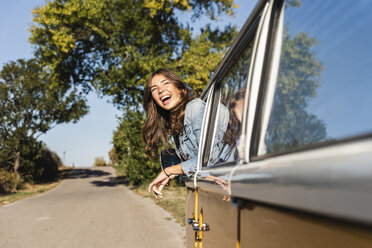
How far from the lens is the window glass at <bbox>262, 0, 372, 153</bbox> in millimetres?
833

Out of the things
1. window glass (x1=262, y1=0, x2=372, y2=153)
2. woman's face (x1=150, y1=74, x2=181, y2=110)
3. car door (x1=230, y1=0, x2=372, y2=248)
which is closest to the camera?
car door (x1=230, y1=0, x2=372, y2=248)

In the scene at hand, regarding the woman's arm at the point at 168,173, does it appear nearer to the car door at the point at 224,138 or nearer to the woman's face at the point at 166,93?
the car door at the point at 224,138

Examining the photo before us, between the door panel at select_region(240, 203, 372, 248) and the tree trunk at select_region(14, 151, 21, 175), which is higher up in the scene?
the tree trunk at select_region(14, 151, 21, 175)

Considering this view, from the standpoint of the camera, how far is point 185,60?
16.8 meters

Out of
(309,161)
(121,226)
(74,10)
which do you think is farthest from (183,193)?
(309,161)

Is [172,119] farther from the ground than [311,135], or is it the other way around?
[172,119]

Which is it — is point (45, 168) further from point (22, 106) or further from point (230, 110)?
point (230, 110)

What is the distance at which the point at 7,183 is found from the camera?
19.6 metres

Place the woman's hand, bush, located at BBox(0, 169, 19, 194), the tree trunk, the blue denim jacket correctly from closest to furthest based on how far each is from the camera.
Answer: the blue denim jacket < the woman's hand < bush, located at BBox(0, 169, 19, 194) < the tree trunk

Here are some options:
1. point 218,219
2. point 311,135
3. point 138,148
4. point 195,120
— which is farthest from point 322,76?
point 138,148

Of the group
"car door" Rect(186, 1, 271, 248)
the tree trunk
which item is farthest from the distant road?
the tree trunk

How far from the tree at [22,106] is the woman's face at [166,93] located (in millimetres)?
20463

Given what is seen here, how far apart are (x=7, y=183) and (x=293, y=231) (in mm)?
21174

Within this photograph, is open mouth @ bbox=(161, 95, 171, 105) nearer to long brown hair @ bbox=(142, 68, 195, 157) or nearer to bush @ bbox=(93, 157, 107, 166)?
long brown hair @ bbox=(142, 68, 195, 157)
